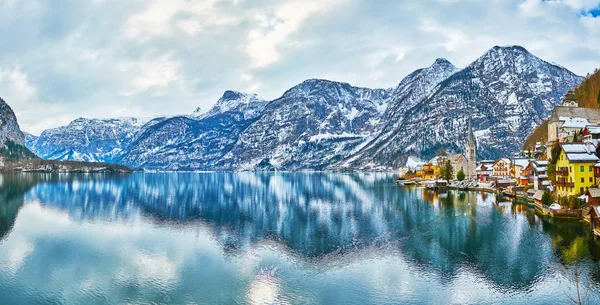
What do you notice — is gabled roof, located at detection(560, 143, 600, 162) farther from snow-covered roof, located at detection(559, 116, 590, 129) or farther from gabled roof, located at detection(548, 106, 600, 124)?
gabled roof, located at detection(548, 106, 600, 124)

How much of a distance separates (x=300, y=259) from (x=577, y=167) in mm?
44627

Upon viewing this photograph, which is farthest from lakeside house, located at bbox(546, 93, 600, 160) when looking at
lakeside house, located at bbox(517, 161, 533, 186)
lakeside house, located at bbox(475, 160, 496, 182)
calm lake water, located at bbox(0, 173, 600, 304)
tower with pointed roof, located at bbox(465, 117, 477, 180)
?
tower with pointed roof, located at bbox(465, 117, 477, 180)

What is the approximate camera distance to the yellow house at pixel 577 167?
60.0 meters

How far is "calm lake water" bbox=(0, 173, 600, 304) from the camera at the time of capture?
3142 cm

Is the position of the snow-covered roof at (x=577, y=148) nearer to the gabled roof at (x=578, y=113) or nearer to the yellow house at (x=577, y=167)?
the yellow house at (x=577, y=167)

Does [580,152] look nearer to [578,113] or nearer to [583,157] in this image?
[583,157]

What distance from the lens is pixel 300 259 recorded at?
4162cm

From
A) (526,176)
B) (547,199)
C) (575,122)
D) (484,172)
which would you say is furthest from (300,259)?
(484,172)

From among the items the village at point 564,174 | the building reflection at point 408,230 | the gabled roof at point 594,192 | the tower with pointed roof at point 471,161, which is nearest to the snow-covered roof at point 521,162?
the village at point 564,174

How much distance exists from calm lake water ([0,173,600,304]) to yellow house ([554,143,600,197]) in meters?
6.89

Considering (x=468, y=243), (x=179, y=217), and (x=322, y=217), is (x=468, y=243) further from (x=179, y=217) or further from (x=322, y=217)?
(x=179, y=217)

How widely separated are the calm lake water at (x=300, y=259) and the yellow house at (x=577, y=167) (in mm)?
6893

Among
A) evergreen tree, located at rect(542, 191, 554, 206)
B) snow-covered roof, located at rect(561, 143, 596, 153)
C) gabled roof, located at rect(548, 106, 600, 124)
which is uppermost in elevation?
gabled roof, located at rect(548, 106, 600, 124)

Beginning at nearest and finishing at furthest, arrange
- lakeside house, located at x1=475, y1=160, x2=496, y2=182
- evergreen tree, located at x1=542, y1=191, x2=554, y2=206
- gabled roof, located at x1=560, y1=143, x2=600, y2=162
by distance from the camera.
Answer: gabled roof, located at x1=560, y1=143, x2=600, y2=162
evergreen tree, located at x1=542, y1=191, x2=554, y2=206
lakeside house, located at x1=475, y1=160, x2=496, y2=182
